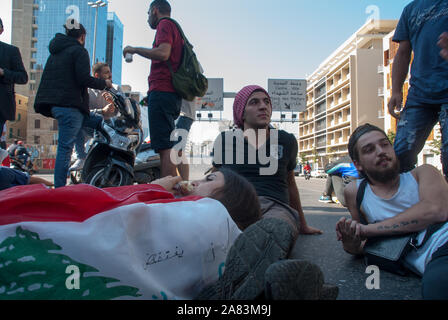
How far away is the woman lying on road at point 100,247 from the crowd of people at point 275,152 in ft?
0.41

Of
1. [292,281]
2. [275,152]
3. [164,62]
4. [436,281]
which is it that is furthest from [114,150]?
[436,281]

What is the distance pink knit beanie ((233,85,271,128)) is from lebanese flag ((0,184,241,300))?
1905 mm

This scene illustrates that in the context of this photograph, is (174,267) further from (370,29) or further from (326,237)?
(370,29)

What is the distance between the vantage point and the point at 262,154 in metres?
2.58

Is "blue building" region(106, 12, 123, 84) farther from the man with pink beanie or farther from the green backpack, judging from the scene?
the man with pink beanie

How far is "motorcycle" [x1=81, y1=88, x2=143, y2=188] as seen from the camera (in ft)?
11.5

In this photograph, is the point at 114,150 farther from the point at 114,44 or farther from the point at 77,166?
the point at 114,44

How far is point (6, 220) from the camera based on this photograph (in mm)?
876

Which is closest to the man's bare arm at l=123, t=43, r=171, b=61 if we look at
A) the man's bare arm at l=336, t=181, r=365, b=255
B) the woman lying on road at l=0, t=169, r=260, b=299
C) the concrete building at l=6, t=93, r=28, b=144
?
the man's bare arm at l=336, t=181, r=365, b=255

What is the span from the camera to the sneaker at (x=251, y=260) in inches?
37.9

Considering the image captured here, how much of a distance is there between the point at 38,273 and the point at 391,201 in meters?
1.70

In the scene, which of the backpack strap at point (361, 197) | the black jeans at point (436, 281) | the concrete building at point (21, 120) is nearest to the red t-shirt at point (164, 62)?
the backpack strap at point (361, 197)

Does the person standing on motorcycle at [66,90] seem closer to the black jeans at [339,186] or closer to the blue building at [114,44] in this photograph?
the black jeans at [339,186]
